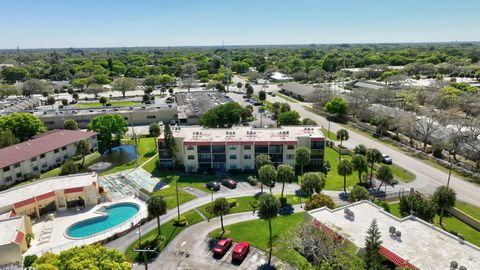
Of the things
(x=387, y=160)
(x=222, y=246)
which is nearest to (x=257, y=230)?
(x=222, y=246)

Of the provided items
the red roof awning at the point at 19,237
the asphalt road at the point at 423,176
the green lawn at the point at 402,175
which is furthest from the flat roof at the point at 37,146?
the green lawn at the point at 402,175

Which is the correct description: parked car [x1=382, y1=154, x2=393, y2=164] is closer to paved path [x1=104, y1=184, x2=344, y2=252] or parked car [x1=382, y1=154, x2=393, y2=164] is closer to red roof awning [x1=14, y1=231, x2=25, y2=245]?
paved path [x1=104, y1=184, x2=344, y2=252]

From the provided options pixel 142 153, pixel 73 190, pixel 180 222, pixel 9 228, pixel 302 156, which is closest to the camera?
pixel 9 228

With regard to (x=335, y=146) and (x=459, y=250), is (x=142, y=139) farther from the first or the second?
(x=459, y=250)

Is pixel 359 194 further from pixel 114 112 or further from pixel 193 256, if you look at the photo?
pixel 114 112

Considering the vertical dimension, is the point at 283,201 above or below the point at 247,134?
below

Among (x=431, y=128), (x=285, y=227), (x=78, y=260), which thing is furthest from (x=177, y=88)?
(x=78, y=260)

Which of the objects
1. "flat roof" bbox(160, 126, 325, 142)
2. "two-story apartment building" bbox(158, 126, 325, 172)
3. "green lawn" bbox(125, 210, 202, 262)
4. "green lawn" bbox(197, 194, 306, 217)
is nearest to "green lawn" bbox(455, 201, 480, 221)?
"two-story apartment building" bbox(158, 126, 325, 172)
